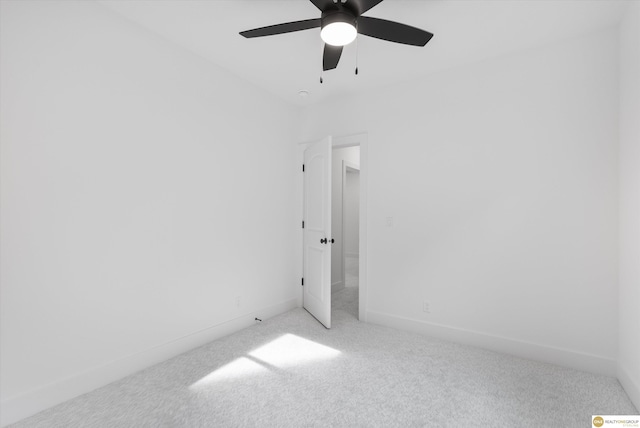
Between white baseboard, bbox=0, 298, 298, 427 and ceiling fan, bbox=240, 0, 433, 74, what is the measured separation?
8.05 ft

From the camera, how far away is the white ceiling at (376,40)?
2045mm

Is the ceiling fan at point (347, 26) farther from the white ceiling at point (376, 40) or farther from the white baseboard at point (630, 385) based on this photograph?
the white baseboard at point (630, 385)

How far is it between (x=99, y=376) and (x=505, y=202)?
11.3 feet

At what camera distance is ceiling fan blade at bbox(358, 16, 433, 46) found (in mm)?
1707

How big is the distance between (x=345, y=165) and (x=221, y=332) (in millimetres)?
3176

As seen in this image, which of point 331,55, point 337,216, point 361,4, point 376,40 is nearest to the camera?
point 361,4

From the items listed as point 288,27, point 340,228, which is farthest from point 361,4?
point 340,228

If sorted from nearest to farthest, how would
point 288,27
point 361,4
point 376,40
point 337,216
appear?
point 361,4, point 288,27, point 376,40, point 337,216

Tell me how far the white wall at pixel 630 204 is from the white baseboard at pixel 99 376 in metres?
3.12

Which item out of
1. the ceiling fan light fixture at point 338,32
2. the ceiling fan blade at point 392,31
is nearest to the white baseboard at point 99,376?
the ceiling fan light fixture at point 338,32

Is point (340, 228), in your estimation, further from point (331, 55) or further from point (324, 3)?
point (324, 3)

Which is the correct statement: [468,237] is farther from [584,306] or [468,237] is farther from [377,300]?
[377,300]

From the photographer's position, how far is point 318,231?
3.47m

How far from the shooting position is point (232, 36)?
2.42m
